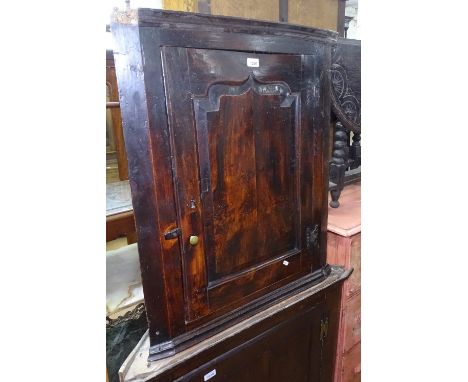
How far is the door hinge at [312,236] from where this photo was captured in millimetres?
1114

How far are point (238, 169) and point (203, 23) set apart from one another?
0.37 meters

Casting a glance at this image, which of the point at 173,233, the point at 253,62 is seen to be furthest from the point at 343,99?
the point at 173,233

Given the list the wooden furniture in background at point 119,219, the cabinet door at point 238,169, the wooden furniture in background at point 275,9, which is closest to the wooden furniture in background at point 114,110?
the wooden furniture in background at point 119,219

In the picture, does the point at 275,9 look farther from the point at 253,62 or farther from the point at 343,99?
the point at 253,62

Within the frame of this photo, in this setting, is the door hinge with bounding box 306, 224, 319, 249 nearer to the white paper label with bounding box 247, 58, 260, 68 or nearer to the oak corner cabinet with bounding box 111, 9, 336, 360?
the oak corner cabinet with bounding box 111, 9, 336, 360

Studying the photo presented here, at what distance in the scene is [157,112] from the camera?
2.38 ft

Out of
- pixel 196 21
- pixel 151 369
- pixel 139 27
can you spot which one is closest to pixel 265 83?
pixel 196 21

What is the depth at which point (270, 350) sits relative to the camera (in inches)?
44.4
